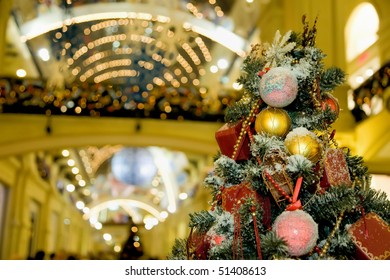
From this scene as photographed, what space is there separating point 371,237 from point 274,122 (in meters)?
0.49

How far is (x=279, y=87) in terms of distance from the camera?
6.01 feet

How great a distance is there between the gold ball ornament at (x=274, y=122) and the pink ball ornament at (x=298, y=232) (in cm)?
32

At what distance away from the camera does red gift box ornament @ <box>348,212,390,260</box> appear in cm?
168

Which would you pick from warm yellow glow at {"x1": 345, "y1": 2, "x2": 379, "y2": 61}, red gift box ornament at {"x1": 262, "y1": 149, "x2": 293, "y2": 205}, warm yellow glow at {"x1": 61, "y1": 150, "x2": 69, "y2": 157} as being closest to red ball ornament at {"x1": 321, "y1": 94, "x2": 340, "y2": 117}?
red gift box ornament at {"x1": 262, "y1": 149, "x2": 293, "y2": 205}

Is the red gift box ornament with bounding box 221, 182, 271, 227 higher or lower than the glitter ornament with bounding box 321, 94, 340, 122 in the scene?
lower

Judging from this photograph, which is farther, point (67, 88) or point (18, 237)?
point (18, 237)

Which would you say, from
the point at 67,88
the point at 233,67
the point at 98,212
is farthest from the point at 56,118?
the point at 98,212

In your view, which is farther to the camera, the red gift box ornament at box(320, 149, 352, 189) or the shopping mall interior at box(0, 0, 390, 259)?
the shopping mall interior at box(0, 0, 390, 259)

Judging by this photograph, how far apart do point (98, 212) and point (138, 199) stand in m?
2.37

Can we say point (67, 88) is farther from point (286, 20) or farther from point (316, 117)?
point (316, 117)

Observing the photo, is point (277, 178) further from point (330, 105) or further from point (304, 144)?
point (330, 105)

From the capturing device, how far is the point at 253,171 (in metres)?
1.82

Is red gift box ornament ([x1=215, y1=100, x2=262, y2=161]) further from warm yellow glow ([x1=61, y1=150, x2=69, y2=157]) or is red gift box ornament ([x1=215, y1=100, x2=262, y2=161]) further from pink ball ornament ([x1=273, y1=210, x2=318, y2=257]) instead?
warm yellow glow ([x1=61, y1=150, x2=69, y2=157])

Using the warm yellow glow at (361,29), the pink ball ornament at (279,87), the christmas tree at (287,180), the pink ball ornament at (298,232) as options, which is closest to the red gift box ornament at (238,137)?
the christmas tree at (287,180)
